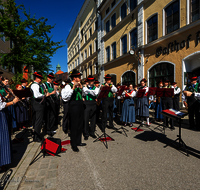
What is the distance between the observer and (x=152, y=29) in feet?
39.7

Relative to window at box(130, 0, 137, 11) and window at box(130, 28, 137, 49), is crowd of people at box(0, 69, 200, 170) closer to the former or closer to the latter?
window at box(130, 28, 137, 49)

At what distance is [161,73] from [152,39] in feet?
9.71

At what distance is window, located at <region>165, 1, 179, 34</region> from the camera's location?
395 inches

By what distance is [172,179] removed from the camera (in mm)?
2760

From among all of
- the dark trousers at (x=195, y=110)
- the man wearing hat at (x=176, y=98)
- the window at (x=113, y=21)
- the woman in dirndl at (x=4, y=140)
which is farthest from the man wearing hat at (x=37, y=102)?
the window at (x=113, y=21)

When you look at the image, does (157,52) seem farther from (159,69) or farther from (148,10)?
(148,10)

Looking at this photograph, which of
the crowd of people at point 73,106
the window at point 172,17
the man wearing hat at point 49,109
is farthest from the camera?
the window at point 172,17

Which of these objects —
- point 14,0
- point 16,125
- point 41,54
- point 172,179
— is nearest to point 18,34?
point 41,54

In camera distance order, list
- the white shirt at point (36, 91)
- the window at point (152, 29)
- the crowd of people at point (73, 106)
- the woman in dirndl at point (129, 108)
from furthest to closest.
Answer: the window at point (152, 29) → the woman in dirndl at point (129, 108) → the white shirt at point (36, 91) → the crowd of people at point (73, 106)

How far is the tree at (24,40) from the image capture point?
41.8 feet

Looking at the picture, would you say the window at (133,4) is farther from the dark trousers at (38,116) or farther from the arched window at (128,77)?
the dark trousers at (38,116)

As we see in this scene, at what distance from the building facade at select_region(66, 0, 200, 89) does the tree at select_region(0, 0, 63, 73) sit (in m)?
7.40

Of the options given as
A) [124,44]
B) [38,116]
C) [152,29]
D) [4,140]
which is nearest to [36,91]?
[38,116]

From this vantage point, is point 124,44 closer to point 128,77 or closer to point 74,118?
point 128,77
